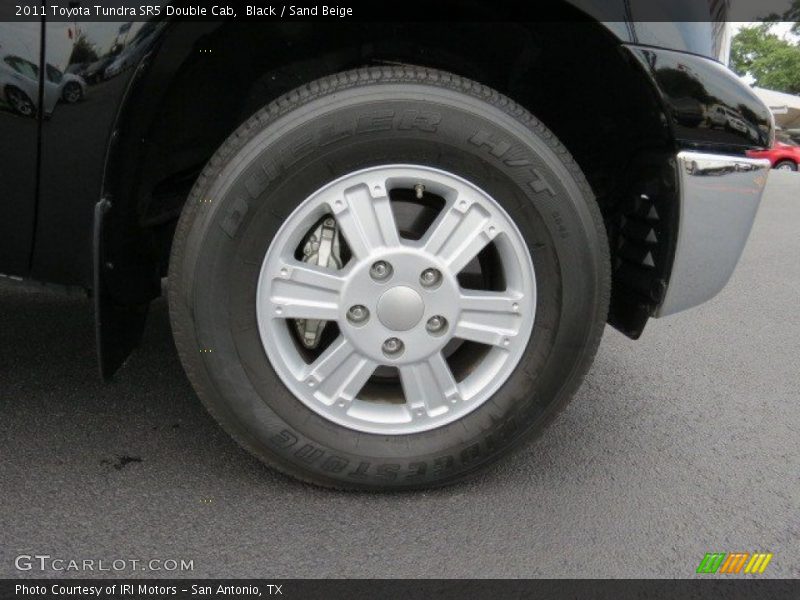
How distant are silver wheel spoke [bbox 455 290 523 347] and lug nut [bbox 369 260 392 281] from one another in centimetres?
18

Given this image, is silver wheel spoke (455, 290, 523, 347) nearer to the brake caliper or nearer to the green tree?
the brake caliper

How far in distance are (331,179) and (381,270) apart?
236 mm

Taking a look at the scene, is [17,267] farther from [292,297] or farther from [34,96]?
[292,297]

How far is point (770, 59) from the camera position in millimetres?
42688

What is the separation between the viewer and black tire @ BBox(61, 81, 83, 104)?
1595mm

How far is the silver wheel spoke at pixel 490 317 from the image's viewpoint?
1.78 metres

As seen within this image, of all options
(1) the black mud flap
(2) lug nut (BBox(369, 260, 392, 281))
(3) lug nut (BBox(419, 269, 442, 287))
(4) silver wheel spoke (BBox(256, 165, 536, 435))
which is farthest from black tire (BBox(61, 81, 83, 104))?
(3) lug nut (BBox(419, 269, 442, 287))

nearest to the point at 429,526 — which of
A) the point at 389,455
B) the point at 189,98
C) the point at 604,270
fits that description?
the point at 389,455

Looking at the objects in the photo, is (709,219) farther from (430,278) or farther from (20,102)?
(20,102)

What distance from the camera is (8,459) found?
1.90 m

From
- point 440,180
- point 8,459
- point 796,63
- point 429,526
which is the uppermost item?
point 440,180

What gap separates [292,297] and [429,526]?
1.99 ft

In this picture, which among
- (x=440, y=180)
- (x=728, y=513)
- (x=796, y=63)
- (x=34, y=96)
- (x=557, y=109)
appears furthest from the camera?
(x=796, y=63)

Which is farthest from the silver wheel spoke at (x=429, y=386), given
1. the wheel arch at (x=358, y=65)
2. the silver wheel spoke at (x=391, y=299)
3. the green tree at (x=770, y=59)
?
the green tree at (x=770, y=59)
